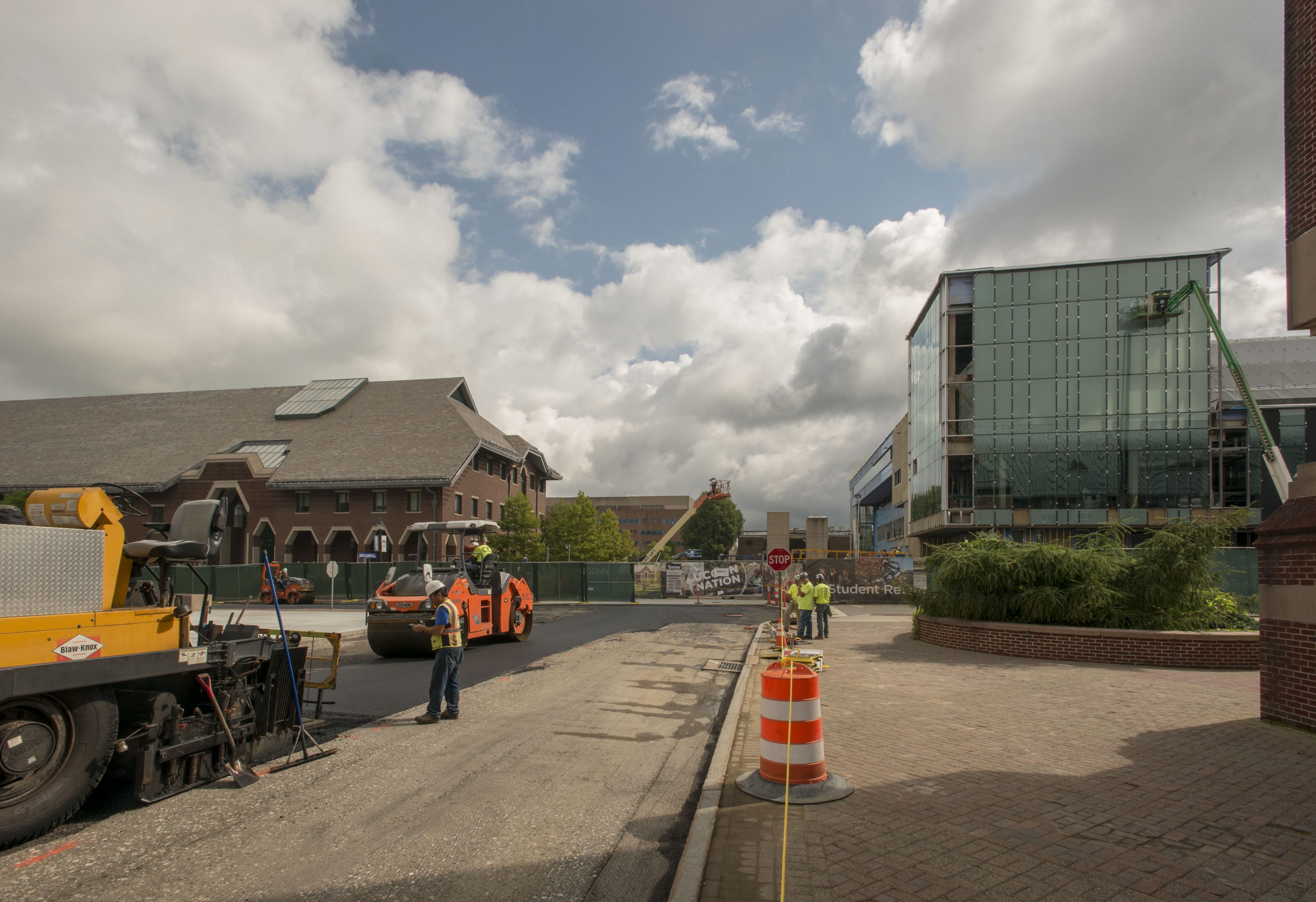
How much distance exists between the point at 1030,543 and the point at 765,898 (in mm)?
12171

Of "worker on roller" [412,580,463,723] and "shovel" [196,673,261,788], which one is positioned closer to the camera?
"shovel" [196,673,261,788]

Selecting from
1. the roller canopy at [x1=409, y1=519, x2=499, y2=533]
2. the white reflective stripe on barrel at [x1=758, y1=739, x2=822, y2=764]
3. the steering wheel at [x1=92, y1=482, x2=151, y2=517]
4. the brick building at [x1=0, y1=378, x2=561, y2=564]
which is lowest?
the white reflective stripe on barrel at [x1=758, y1=739, x2=822, y2=764]

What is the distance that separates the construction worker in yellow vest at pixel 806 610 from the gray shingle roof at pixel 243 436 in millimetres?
27639

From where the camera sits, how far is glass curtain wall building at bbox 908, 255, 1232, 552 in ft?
138

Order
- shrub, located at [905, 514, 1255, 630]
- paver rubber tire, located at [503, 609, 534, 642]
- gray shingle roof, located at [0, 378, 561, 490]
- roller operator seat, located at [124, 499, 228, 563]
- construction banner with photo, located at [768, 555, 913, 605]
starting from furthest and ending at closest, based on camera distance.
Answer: gray shingle roof, located at [0, 378, 561, 490]
construction banner with photo, located at [768, 555, 913, 605]
paver rubber tire, located at [503, 609, 534, 642]
shrub, located at [905, 514, 1255, 630]
roller operator seat, located at [124, 499, 228, 563]

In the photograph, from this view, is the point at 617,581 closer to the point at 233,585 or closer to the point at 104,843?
the point at 233,585

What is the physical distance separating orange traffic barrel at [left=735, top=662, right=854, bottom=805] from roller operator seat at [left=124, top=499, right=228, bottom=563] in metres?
4.24

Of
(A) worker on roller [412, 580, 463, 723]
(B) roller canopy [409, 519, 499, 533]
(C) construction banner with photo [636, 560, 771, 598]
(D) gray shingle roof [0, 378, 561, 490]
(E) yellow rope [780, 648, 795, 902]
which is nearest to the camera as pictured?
(E) yellow rope [780, 648, 795, 902]

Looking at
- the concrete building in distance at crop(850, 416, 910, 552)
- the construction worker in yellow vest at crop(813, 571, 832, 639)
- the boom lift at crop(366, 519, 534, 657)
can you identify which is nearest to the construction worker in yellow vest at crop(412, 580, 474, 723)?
the boom lift at crop(366, 519, 534, 657)

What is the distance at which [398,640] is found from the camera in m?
13.6

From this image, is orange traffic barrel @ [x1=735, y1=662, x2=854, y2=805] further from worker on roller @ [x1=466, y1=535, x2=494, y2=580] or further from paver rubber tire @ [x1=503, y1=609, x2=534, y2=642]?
paver rubber tire @ [x1=503, y1=609, x2=534, y2=642]

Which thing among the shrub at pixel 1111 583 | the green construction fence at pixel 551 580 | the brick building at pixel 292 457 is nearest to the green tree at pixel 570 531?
the brick building at pixel 292 457

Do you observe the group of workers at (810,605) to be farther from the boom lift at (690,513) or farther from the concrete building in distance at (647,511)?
the concrete building in distance at (647,511)

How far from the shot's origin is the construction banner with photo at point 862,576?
104ft
